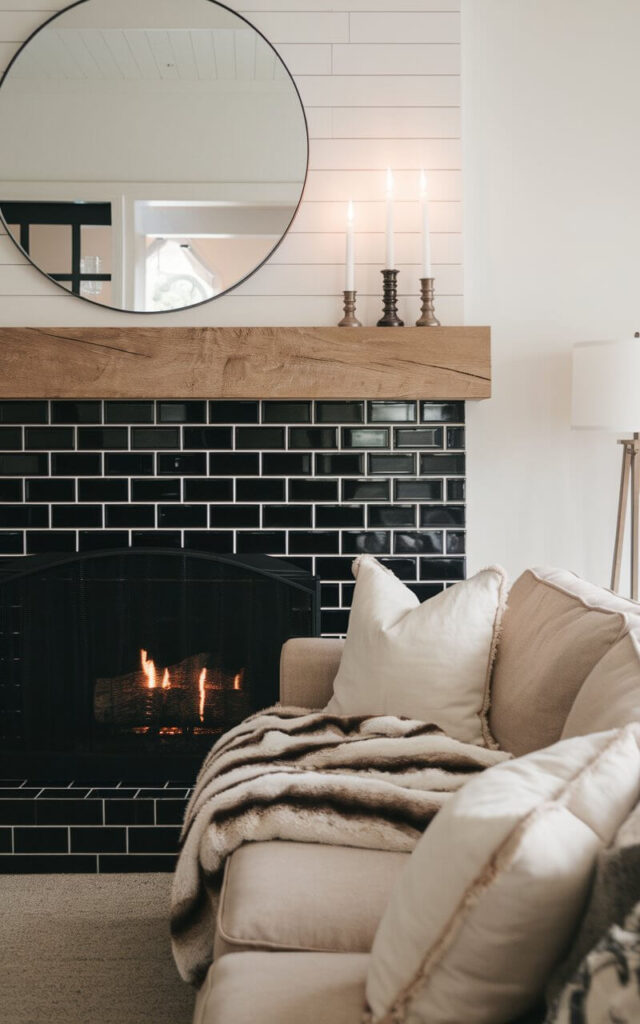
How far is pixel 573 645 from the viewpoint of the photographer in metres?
1.76

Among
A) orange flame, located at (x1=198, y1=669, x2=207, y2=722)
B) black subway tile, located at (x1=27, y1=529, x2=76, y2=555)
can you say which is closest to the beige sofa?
orange flame, located at (x1=198, y1=669, x2=207, y2=722)

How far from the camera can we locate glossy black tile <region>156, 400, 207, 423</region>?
3182 mm

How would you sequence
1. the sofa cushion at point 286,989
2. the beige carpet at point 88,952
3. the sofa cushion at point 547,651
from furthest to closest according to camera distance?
1. the beige carpet at point 88,952
2. the sofa cushion at point 547,651
3. the sofa cushion at point 286,989

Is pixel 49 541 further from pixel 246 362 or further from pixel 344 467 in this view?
pixel 344 467

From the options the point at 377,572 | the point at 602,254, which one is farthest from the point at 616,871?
the point at 602,254

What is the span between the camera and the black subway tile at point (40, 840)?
9.35ft

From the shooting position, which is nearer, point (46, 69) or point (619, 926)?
point (619, 926)

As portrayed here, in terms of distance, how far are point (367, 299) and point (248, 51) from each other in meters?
0.90

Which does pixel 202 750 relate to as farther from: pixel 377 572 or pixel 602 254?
pixel 602 254

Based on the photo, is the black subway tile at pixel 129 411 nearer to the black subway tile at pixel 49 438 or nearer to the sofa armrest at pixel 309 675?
the black subway tile at pixel 49 438

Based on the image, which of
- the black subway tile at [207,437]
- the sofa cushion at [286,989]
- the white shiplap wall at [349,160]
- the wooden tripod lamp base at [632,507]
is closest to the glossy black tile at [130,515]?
the black subway tile at [207,437]

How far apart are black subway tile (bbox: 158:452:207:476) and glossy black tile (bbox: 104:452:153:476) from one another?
0.04 feet

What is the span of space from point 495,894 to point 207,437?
2482 mm

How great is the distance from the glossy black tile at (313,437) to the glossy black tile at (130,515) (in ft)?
1.75
